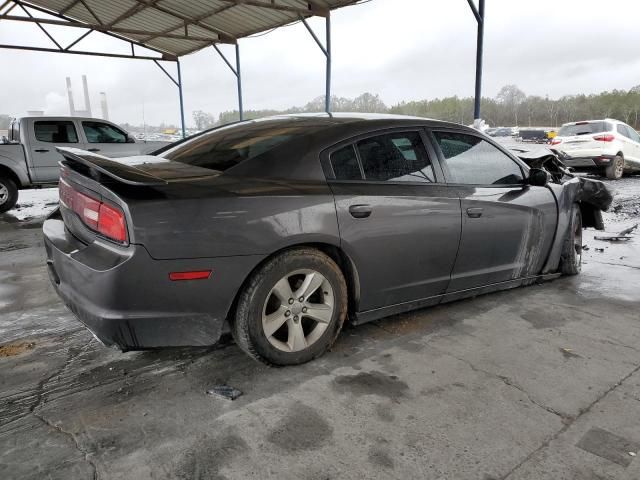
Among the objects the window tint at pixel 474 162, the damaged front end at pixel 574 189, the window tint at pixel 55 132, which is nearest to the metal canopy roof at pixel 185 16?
the window tint at pixel 55 132

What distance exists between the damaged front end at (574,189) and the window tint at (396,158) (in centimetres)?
156

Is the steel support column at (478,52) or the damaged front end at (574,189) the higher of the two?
the steel support column at (478,52)

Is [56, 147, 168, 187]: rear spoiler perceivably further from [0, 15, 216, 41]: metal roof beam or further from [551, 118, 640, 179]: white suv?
[0, 15, 216, 41]: metal roof beam

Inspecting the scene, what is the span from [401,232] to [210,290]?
4.02 feet

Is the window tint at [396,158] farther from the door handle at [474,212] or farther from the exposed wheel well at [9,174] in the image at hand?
the exposed wheel well at [9,174]

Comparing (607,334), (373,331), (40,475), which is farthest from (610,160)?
(40,475)

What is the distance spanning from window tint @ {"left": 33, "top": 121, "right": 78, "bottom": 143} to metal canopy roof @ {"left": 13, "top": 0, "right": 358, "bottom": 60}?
4.43 m

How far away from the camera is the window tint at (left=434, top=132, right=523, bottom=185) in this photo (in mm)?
3295

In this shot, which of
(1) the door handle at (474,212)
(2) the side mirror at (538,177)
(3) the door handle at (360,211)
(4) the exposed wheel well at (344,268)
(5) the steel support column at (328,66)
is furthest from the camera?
(5) the steel support column at (328,66)

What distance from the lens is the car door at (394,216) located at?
275 centimetres

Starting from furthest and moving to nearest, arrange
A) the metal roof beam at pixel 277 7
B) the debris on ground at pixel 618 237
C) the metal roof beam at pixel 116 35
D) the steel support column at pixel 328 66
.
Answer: the metal roof beam at pixel 116 35, the steel support column at pixel 328 66, the metal roof beam at pixel 277 7, the debris on ground at pixel 618 237

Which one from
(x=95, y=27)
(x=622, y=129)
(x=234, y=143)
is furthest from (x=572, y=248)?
(x=95, y=27)

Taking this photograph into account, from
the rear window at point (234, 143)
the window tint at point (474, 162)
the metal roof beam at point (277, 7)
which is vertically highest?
the metal roof beam at point (277, 7)

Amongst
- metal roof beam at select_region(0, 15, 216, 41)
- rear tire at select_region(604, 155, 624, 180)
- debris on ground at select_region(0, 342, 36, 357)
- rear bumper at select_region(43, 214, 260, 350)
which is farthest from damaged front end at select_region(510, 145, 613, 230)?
metal roof beam at select_region(0, 15, 216, 41)
